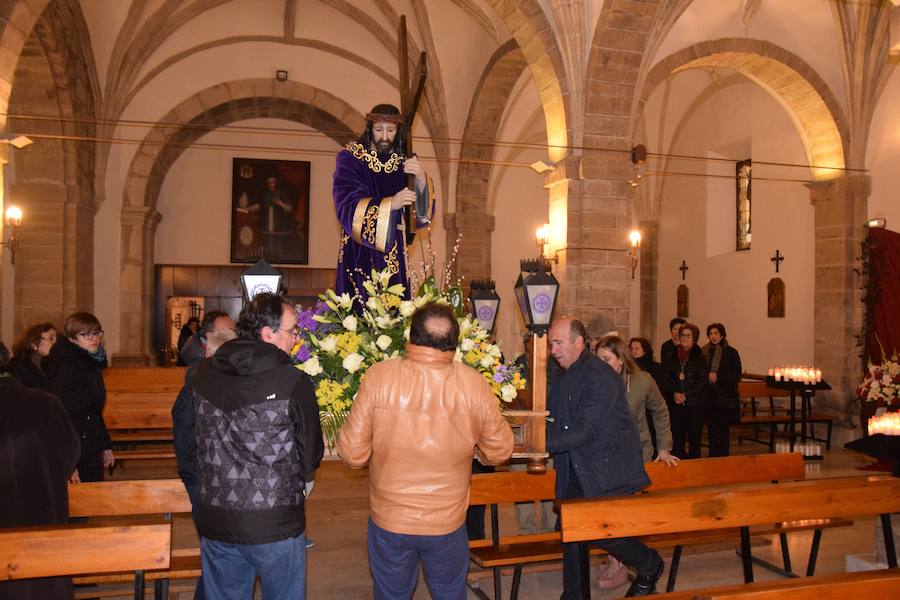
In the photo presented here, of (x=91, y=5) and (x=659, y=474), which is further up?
(x=91, y=5)

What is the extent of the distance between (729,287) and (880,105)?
436cm

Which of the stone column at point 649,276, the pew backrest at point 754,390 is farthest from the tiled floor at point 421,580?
the stone column at point 649,276

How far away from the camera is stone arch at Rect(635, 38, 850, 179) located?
11039 millimetres

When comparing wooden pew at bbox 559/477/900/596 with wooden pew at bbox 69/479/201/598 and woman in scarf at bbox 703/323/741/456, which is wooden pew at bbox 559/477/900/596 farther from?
woman in scarf at bbox 703/323/741/456

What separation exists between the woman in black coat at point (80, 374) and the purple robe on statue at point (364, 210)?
169cm

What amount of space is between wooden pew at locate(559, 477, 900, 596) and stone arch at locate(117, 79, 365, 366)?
11.6 metres

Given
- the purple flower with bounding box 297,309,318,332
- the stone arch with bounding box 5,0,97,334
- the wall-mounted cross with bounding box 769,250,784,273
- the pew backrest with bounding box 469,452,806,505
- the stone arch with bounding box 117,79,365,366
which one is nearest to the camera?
the purple flower with bounding box 297,309,318,332

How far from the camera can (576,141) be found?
9617 millimetres

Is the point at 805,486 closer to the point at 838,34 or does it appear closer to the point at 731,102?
the point at 838,34

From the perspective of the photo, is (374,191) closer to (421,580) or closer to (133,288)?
(421,580)

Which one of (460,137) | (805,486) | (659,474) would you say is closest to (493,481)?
(659,474)

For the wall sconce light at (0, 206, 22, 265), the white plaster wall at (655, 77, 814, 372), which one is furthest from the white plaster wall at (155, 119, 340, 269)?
the white plaster wall at (655, 77, 814, 372)

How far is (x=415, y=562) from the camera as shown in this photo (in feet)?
10.1

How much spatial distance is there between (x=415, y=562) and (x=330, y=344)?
102 centimetres
